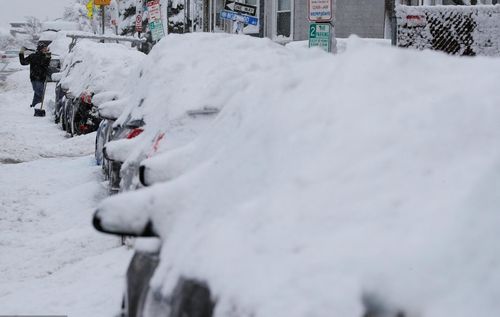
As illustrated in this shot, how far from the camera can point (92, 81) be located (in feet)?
43.1

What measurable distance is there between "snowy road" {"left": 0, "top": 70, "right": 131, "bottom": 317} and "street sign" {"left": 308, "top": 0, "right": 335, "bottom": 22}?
3421 mm

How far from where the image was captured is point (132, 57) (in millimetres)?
13414

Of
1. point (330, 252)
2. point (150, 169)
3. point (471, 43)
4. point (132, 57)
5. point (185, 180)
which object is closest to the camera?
point (330, 252)

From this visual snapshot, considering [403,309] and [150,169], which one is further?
[150,169]

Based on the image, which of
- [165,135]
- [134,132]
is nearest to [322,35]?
[134,132]

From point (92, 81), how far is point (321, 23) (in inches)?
221

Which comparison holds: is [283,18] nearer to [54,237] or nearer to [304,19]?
[304,19]

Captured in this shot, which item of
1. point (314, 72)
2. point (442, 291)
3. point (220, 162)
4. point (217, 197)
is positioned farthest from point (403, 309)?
point (314, 72)

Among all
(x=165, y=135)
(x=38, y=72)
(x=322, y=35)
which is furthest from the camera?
(x=38, y=72)

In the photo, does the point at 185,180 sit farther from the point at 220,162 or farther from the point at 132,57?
the point at 132,57

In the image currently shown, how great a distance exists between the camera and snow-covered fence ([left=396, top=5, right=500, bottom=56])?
351 inches

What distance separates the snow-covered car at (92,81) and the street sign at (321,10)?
4091 mm

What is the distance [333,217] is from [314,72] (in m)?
0.99

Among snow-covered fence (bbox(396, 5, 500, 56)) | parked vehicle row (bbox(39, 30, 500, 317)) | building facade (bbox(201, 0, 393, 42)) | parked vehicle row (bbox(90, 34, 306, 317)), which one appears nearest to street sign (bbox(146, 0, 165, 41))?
building facade (bbox(201, 0, 393, 42))
